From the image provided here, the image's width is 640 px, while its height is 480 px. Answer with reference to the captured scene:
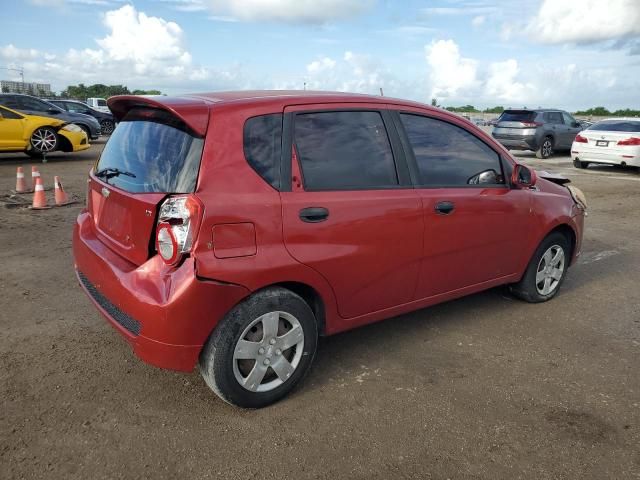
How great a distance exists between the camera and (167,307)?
2602 mm

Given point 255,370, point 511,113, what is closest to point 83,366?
point 255,370

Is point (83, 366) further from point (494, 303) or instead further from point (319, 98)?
point (494, 303)

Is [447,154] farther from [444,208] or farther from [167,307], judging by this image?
[167,307]

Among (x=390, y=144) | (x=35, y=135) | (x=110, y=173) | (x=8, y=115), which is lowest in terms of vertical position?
(x=35, y=135)

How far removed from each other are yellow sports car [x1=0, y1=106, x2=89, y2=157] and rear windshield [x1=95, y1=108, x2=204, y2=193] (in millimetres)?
10952

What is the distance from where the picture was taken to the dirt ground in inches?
101

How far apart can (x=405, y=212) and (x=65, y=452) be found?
227 cm

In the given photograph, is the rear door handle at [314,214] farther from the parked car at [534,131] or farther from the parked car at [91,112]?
the parked car at [91,112]

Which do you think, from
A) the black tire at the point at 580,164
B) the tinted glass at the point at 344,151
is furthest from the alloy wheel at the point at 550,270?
the black tire at the point at 580,164

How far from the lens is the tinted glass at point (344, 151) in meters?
3.01

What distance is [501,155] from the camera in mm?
4066

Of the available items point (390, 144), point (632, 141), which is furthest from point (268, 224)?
point (632, 141)

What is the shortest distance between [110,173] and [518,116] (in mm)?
16620

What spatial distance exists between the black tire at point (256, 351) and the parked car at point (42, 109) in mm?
13449
